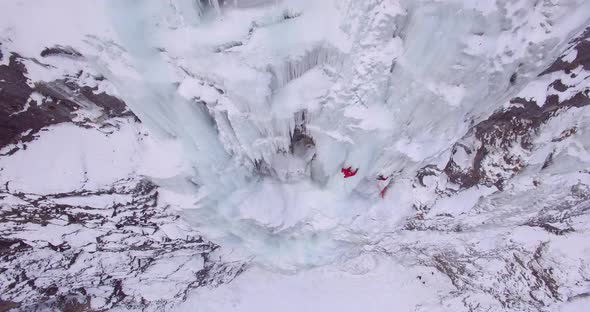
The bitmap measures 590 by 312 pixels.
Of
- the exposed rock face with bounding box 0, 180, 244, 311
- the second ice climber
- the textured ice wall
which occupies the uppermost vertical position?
the textured ice wall

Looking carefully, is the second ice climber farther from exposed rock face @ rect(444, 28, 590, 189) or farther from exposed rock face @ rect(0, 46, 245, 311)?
exposed rock face @ rect(0, 46, 245, 311)

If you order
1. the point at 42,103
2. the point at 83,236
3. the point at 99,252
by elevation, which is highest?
the point at 42,103

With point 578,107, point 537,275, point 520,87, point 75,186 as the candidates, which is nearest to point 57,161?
point 75,186

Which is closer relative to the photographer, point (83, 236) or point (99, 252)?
point (83, 236)

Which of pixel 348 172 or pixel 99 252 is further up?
pixel 348 172

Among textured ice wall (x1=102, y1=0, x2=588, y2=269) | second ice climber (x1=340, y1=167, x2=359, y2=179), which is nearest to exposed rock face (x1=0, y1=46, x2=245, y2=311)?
textured ice wall (x1=102, y1=0, x2=588, y2=269)

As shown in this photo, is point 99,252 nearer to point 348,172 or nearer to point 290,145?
point 290,145

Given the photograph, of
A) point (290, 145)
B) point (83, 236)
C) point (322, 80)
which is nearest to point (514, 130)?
point (322, 80)

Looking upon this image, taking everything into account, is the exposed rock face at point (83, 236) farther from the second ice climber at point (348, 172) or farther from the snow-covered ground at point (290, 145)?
the second ice climber at point (348, 172)

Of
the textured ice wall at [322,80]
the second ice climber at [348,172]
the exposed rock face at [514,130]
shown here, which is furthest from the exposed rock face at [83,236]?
the exposed rock face at [514,130]
